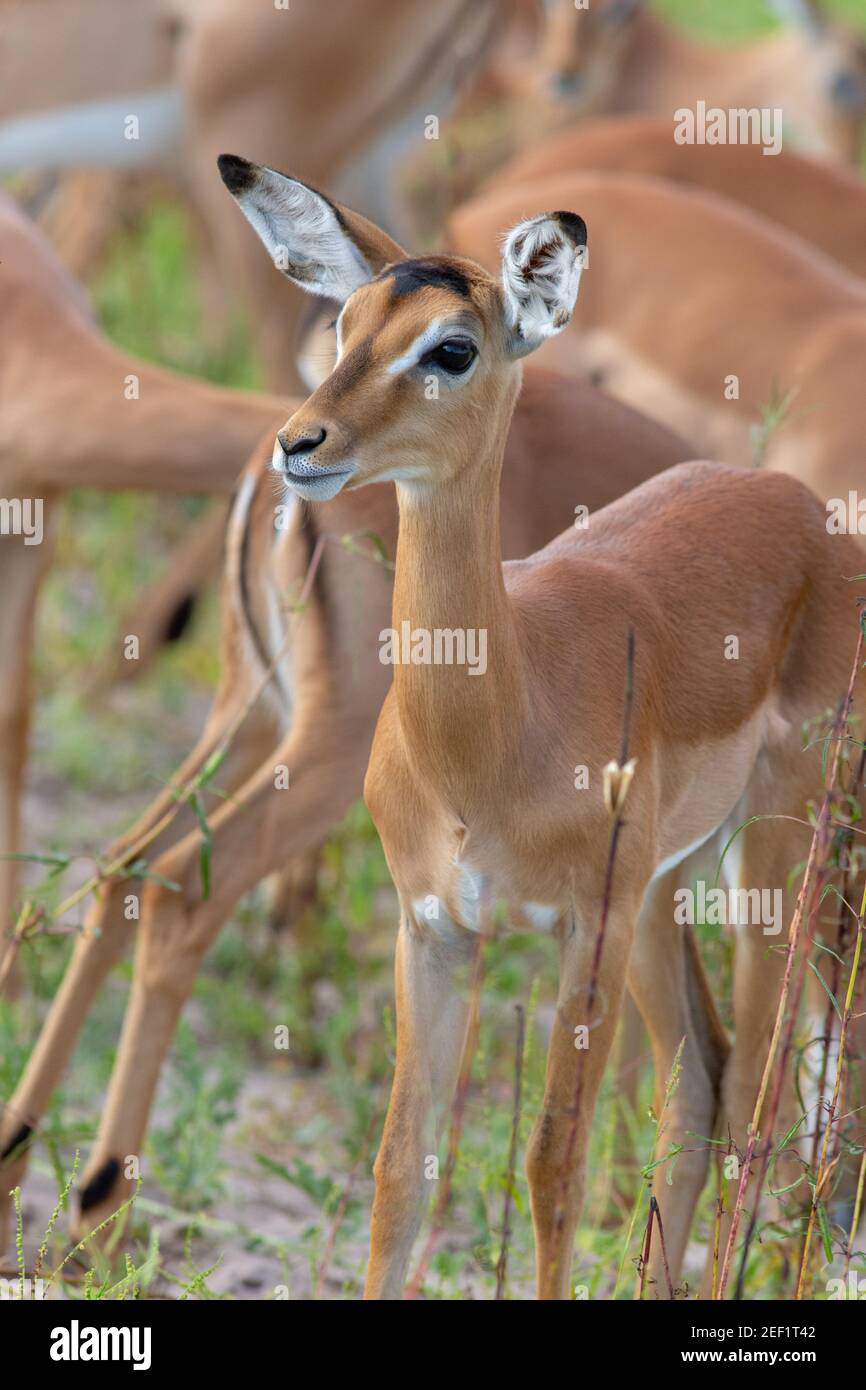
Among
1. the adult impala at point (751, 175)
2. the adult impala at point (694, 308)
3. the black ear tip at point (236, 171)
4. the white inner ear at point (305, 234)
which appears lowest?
the white inner ear at point (305, 234)

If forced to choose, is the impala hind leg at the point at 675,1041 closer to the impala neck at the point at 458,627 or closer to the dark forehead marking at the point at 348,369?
the impala neck at the point at 458,627

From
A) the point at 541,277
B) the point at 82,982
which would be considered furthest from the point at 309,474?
the point at 82,982

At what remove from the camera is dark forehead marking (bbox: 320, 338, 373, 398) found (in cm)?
196

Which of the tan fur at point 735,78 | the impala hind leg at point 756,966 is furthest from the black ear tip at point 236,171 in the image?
the tan fur at point 735,78

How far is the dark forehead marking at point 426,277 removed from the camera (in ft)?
6.72

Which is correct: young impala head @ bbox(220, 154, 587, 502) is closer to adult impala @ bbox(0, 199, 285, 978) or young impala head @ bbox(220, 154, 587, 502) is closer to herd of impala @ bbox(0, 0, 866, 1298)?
herd of impala @ bbox(0, 0, 866, 1298)

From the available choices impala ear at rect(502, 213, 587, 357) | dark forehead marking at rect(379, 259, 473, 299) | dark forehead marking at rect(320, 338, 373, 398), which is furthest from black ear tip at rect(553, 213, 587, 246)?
dark forehead marking at rect(320, 338, 373, 398)

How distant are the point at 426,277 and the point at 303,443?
0.26 m

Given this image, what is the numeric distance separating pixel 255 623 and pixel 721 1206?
1.24 meters

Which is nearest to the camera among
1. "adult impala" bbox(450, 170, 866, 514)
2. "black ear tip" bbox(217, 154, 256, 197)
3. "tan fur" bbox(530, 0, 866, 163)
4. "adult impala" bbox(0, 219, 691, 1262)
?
"black ear tip" bbox(217, 154, 256, 197)

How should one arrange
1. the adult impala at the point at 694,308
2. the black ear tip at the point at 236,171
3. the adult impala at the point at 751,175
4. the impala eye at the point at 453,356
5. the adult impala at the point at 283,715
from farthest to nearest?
the adult impala at the point at 751,175
the adult impala at the point at 694,308
the adult impala at the point at 283,715
the black ear tip at the point at 236,171
the impala eye at the point at 453,356

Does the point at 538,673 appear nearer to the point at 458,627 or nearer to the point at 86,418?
the point at 458,627

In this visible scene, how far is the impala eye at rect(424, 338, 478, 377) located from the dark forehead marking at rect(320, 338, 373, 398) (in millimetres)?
60

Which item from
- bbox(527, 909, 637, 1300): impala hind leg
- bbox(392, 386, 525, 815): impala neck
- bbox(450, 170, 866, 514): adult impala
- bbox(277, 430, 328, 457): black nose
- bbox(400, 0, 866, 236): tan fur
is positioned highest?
bbox(400, 0, 866, 236): tan fur
